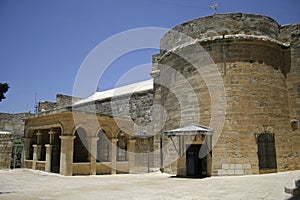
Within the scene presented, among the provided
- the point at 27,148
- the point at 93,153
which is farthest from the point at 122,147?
the point at 27,148

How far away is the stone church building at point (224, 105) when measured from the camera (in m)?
10.6

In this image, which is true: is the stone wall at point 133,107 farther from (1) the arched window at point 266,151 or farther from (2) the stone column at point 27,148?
(1) the arched window at point 266,151

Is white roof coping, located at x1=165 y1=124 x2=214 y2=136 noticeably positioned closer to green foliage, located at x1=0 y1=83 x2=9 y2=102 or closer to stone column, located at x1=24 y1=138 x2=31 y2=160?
green foliage, located at x1=0 y1=83 x2=9 y2=102

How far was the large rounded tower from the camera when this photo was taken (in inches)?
417

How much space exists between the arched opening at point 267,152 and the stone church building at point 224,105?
4 centimetres

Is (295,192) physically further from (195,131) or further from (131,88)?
(131,88)

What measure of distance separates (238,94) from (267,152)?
102 inches

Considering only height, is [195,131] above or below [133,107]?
below

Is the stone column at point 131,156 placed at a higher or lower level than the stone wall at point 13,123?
lower

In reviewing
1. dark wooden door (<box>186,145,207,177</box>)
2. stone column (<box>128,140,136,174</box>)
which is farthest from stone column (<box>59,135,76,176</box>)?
dark wooden door (<box>186,145,207,177</box>)

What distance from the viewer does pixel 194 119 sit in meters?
11.5

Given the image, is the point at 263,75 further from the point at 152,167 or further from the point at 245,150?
the point at 152,167

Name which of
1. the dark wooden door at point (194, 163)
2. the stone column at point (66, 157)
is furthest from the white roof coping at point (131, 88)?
the stone column at point (66, 157)

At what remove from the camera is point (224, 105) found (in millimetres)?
10883
